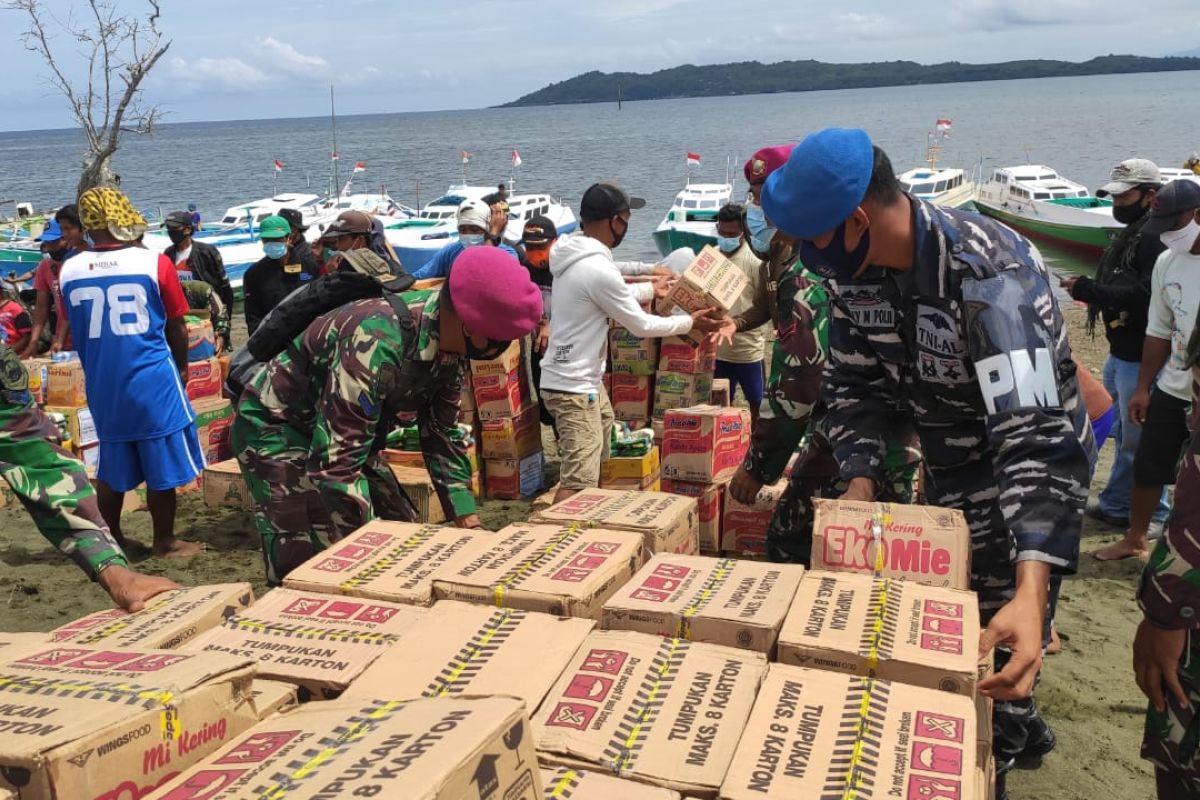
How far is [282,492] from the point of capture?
3.33 metres

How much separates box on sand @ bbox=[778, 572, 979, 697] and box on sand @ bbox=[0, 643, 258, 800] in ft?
3.70

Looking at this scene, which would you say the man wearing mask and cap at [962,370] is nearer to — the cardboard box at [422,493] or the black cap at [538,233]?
the cardboard box at [422,493]

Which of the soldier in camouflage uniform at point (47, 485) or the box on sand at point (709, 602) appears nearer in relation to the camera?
the box on sand at point (709, 602)

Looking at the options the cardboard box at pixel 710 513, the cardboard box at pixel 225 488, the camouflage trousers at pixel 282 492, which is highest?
the camouflage trousers at pixel 282 492

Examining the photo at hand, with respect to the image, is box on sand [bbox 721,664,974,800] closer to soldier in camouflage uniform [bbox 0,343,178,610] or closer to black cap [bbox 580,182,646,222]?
soldier in camouflage uniform [bbox 0,343,178,610]

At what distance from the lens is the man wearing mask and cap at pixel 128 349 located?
4.86 m

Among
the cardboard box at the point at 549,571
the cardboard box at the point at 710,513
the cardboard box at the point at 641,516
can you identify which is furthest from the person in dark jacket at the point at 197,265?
the cardboard box at the point at 549,571

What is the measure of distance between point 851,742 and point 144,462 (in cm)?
456

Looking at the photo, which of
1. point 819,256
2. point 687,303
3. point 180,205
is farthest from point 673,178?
point 819,256

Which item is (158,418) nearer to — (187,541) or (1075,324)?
(187,541)

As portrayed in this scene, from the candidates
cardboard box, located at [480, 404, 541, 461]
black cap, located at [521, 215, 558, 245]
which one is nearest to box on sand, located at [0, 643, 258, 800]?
cardboard box, located at [480, 404, 541, 461]

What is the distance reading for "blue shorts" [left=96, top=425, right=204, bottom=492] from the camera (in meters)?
5.17

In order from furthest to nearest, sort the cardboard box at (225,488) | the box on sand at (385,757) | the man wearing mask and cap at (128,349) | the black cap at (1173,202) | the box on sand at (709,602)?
1. the cardboard box at (225,488)
2. the man wearing mask and cap at (128,349)
3. the black cap at (1173,202)
4. the box on sand at (709,602)
5. the box on sand at (385,757)

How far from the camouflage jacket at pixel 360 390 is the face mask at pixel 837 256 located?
1.22 meters
